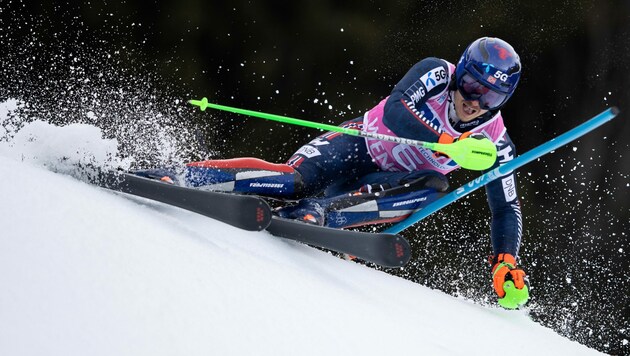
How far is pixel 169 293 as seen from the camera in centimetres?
159

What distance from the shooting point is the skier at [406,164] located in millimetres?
3059

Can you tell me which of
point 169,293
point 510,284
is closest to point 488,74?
point 510,284

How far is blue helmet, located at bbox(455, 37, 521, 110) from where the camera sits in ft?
10.5

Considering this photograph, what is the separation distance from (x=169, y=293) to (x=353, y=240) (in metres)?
1.23

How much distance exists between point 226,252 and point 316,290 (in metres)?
0.27

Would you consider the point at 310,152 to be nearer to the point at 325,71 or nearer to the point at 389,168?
the point at 389,168

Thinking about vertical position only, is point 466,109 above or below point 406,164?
above

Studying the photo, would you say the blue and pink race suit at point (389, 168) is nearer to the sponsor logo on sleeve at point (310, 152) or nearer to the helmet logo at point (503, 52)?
the sponsor logo on sleeve at point (310, 152)

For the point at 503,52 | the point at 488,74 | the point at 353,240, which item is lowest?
the point at 353,240

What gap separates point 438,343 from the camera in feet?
6.79

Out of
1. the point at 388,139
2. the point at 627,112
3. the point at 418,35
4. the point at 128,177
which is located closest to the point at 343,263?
the point at 388,139

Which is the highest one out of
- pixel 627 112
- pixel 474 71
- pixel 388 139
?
pixel 627 112

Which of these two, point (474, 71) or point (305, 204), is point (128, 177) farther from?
point (474, 71)

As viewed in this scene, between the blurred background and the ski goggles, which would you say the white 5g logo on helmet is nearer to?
the ski goggles
